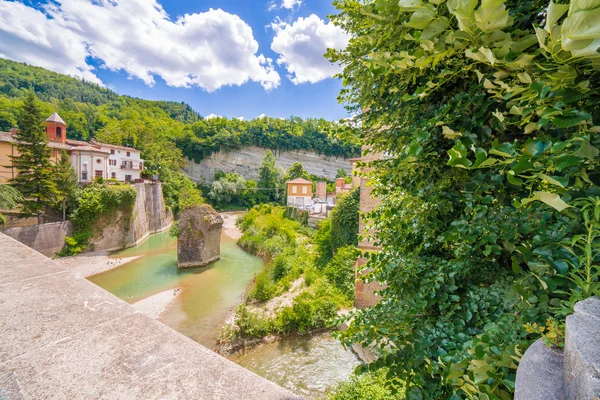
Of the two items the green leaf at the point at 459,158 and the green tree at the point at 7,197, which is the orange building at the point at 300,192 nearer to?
the green tree at the point at 7,197

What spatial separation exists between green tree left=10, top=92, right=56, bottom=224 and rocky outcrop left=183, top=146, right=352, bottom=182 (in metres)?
28.4

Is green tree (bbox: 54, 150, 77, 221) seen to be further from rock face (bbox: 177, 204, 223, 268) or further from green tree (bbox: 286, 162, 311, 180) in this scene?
green tree (bbox: 286, 162, 311, 180)

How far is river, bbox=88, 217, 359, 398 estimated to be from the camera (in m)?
6.46

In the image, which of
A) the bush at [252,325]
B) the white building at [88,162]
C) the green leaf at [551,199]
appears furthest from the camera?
the white building at [88,162]

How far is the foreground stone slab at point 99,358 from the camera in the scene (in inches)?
31.0

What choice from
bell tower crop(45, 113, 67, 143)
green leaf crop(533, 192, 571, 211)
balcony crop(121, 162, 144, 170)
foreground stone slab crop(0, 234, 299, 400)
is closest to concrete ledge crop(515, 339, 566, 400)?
green leaf crop(533, 192, 571, 211)

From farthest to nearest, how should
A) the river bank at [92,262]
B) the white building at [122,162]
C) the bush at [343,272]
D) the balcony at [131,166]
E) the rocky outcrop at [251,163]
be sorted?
the rocky outcrop at [251,163]
the balcony at [131,166]
the white building at [122,162]
the river bank at [92,262]
the bush at [343,272]

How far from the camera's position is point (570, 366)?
1.60ft

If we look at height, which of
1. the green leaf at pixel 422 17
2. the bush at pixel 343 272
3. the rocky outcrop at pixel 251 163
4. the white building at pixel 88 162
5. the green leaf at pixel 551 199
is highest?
the rocky outcrop at pixel 251 163

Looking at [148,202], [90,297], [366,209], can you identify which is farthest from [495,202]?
[148,202]

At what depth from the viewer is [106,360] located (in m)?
0.89

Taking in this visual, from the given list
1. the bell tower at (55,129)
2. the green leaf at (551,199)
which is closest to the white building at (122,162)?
the bell tower at (55,129)

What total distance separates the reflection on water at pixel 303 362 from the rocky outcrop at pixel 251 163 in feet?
129

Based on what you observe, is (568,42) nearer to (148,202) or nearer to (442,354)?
(442,354)
